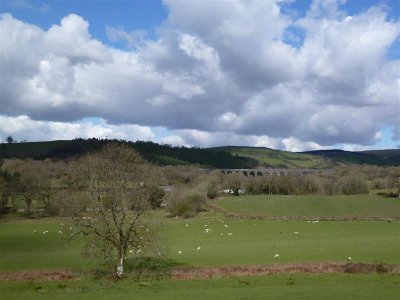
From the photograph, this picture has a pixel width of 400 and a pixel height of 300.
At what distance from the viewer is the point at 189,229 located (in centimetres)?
9775

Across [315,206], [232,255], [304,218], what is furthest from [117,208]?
[315,206]

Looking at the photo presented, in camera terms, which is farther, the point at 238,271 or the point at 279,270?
the point at 238,271

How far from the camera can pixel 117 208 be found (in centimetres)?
4606

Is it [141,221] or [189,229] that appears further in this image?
[189,229]

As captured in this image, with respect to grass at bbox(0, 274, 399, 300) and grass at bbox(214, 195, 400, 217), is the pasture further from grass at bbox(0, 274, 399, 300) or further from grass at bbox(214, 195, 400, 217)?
grass at bbox(214, 195, 400, 217)

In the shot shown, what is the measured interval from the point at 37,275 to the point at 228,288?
69.3 feet

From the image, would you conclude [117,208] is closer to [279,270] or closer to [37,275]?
[37,275]

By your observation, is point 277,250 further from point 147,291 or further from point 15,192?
point 15,192

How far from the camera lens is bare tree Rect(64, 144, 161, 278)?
45.4m

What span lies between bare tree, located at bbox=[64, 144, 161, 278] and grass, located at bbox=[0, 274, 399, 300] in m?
4.64

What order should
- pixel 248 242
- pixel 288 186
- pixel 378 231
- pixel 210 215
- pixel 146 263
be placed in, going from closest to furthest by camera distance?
pixel 146 263 < pixel 248 242 < pixel 378 231 < pixel 210 215 < pixel 288 186

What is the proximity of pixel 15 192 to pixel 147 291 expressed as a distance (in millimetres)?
112894

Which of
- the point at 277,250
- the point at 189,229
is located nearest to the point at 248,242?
the point at 277,250

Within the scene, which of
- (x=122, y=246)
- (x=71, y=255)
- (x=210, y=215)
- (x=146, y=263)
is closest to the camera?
(x=122, y=246)
